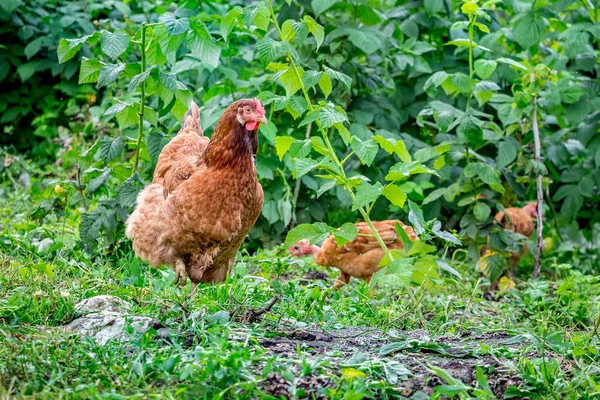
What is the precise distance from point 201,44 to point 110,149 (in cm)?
98

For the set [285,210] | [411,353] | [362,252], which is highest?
[411,353]

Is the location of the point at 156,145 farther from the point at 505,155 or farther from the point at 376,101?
the point at 505,155

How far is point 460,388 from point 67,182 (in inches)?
139

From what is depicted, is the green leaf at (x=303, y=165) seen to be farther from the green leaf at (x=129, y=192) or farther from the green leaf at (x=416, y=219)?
the green leaf at (x=129, y=192)

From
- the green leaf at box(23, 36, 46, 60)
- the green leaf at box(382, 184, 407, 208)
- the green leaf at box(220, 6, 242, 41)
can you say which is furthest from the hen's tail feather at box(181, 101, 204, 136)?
the green leaf at box(23, 36, 46, 60)

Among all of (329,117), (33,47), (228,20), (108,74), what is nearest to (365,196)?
(329,117)

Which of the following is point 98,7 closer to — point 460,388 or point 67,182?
point 67,182

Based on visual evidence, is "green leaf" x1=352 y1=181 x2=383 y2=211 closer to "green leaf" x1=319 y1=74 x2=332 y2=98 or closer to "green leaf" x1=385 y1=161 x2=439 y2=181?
"green leaf" x1=385 y1=161 x2=439 y2=181

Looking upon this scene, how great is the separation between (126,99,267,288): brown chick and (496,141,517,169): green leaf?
2.29 metres

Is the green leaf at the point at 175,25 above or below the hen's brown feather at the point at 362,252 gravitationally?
above

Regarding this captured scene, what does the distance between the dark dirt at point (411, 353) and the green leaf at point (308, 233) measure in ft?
2.19

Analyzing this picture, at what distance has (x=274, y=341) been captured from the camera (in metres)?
3.62

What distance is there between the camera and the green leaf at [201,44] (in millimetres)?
4848

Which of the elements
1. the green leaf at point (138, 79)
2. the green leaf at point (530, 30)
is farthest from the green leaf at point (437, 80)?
the green leaf at point (138, 79)
